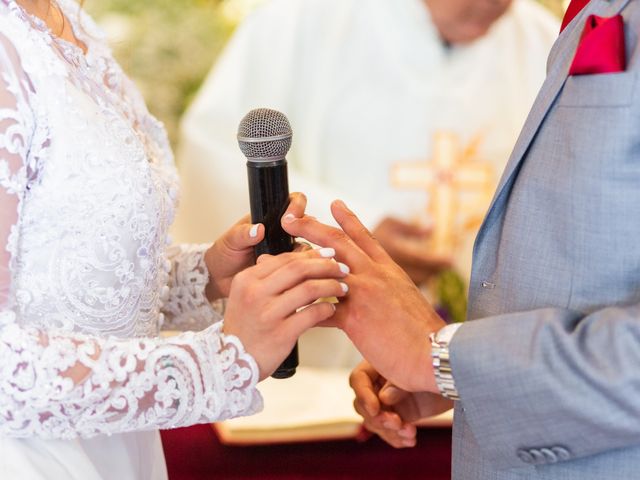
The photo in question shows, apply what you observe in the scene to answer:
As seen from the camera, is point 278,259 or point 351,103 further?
point 351,103

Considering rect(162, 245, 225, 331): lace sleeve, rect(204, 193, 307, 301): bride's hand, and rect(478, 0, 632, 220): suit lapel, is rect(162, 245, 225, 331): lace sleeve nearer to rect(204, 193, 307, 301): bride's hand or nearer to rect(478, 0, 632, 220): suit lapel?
rect(204, 193, 307, 301): bride's hand

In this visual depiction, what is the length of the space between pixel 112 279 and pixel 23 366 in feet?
0.83

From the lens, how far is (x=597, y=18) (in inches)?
57.0

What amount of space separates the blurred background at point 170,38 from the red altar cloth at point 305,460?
4.79 ft

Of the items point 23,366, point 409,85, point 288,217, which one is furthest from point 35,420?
point 409,85

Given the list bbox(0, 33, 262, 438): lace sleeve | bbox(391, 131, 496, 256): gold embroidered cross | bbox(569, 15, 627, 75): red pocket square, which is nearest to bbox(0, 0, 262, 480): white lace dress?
bbox(0, 33, 262, 438): lace sleeve

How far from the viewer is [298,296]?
1.49 meters

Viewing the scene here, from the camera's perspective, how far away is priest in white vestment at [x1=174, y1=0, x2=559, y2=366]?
361 cm

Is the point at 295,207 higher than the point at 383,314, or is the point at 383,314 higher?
the point at 295,207

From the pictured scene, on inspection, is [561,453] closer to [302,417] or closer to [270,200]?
[270,200]

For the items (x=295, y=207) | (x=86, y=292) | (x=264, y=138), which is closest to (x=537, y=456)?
(x=295, y=207)

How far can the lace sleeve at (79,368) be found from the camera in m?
1.41

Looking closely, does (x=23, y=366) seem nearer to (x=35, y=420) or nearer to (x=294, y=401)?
(x=35, y=420)

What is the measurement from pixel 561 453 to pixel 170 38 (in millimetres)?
2894
